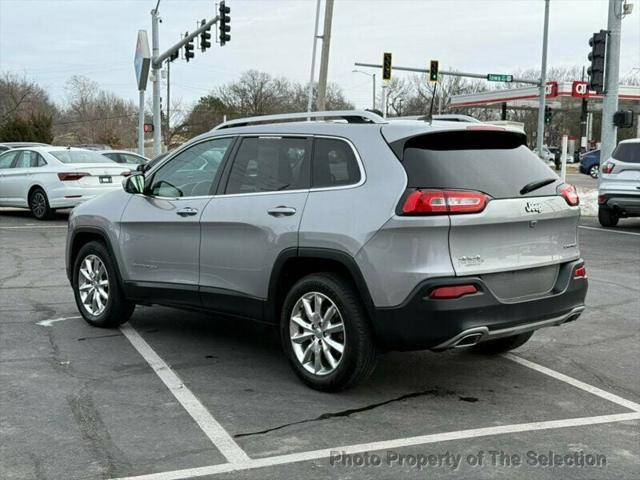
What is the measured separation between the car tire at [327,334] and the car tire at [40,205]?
12.6 metres

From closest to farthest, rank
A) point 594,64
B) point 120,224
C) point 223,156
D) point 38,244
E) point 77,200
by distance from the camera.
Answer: point 223,156 → point 120,224 → point 38,244 → point 77,200 → point 594,64

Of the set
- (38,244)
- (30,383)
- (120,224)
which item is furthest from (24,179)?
(30,383)

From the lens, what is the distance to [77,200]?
16.2 m

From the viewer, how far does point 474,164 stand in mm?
4910

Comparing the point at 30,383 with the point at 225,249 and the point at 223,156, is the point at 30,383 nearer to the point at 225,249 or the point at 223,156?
the point at 225,249

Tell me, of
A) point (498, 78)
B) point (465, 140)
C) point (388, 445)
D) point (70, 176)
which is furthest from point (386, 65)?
point (388, 445)

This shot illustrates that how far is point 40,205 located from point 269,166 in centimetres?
1260

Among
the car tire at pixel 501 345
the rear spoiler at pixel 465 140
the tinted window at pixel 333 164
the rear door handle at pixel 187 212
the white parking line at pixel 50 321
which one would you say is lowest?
the white parking line at pixel 50 321

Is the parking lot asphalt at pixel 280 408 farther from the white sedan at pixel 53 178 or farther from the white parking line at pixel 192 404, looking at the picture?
the white sedan at pixel 53 178

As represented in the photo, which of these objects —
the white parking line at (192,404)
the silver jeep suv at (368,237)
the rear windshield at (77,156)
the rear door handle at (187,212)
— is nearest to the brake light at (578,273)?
the silver jeep suv at (368,237)

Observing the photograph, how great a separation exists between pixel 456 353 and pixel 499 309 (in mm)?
1541

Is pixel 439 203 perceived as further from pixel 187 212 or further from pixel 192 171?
pixel 192 171

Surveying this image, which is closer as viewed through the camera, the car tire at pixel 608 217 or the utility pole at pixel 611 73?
the car tire at pixel 608 217

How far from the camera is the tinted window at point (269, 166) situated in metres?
5.30
